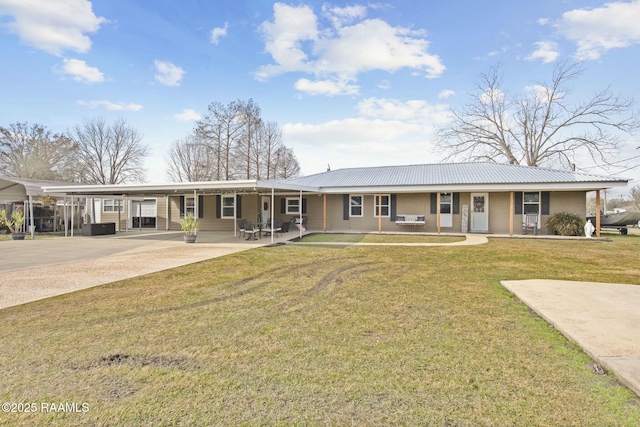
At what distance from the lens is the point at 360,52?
1509cm

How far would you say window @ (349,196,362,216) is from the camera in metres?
18.4

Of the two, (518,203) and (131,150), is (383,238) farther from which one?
(131,150)

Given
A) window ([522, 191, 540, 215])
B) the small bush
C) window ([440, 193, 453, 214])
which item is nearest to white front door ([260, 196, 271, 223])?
window ([440, 193, 453, 214])

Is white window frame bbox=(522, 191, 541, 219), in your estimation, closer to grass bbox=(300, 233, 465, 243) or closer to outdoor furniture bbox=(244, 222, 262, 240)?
grass bbox=(300, 233, 465, 243)

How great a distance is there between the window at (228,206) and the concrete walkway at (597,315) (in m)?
15.1

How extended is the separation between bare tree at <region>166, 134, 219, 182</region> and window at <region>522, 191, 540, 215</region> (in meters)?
24.2

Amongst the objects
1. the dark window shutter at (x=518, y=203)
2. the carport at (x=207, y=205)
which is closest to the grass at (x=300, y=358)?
the dark window shutter at (x=518, y=203)

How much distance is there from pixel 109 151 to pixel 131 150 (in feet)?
6.39

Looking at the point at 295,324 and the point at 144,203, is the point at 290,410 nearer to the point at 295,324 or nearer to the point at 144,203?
the point at 295,324

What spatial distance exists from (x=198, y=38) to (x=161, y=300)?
13.2m

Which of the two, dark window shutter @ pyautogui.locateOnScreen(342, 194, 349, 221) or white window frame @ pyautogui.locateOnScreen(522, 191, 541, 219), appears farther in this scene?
dark window shutter @ pyautogui.locateOnScreen(342, 194, 349, 221)

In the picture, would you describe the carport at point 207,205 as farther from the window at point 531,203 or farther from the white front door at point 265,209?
the window at point 531,203

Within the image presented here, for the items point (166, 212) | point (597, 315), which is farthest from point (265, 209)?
point (597, 315)

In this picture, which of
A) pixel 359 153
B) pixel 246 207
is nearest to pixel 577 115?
pixel 359 153
